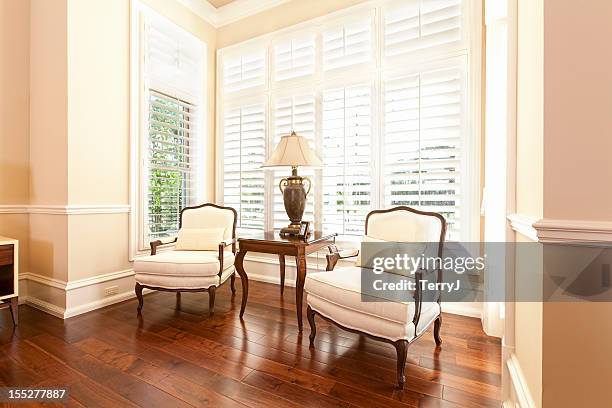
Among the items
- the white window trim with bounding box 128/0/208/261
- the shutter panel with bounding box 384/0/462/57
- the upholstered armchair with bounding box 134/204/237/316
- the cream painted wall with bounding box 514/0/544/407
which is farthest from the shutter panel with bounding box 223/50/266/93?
the cream painted wall with bounding box 514/0/544/407

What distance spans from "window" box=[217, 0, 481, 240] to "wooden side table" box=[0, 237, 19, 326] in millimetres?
2128

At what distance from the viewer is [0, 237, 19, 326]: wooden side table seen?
241 cm

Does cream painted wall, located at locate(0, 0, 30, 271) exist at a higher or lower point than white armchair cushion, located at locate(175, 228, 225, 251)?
higher

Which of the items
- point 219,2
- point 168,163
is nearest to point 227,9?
point 219,2

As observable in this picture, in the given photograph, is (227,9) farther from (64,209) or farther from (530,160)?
(530,160)

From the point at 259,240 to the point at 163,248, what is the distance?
5.00 ft

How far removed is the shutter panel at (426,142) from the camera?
8.87 ft

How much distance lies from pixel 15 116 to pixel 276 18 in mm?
2861

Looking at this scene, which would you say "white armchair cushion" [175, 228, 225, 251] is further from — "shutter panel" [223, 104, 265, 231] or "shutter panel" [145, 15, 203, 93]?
"shutter panel" [145, 15, 203, 93]

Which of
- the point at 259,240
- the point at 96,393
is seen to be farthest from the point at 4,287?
the point at 259,240

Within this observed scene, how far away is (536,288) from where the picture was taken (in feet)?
3.65

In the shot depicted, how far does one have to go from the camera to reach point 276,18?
368 cm

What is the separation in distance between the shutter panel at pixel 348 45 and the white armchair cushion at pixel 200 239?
2.09m

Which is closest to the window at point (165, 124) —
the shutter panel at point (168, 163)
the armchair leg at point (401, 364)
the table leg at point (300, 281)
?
the shutter panel at point (168, 163)
